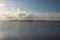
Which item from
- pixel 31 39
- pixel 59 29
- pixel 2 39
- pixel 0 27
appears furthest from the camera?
pixel 0 27

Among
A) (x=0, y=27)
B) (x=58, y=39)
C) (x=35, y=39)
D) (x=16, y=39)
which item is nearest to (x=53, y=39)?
(x=58, y=39)

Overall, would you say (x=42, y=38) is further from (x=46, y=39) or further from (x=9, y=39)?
(x=9, y=39)

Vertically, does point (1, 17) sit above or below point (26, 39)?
above

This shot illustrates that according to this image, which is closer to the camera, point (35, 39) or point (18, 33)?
point (35, 39)

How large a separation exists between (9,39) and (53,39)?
4.26ft

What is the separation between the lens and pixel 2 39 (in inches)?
118

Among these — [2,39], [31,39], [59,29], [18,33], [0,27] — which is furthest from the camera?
[0,27]

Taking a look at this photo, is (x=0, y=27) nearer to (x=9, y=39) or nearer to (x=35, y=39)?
(x=9, y=39)

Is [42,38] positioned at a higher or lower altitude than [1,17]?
lower

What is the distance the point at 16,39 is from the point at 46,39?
0.89 m

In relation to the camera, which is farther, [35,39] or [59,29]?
[59,29]

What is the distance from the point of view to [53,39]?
10.4 feet

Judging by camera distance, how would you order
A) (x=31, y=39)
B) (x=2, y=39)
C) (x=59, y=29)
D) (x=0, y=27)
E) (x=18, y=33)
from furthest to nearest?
(x=0, y=27) → (x=59, y=29) → (x=18, y=33) → (x=31, y=39) → (x=2, y=39)

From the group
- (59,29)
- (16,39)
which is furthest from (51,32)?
(16,39)
